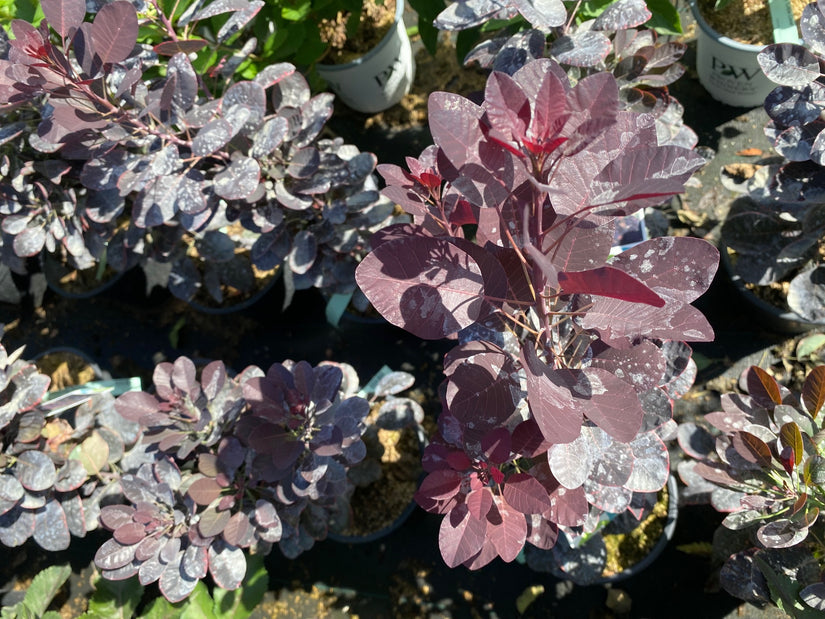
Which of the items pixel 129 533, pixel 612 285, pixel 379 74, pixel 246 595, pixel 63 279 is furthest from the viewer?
pixel 63 279

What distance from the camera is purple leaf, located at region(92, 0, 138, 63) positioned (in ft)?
3.82

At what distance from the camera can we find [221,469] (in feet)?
4.85

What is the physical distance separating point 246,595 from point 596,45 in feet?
5.84

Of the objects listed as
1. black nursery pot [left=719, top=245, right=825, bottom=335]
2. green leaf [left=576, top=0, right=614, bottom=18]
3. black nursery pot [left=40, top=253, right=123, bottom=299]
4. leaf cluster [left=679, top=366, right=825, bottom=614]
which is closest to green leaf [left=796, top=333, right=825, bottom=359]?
black nursery pot [left=719, top=245, right=825, bottom=335]

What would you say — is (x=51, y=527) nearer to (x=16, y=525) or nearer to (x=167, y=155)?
(x=16, y=525)

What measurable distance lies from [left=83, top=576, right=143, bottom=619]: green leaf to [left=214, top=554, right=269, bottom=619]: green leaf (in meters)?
0.29

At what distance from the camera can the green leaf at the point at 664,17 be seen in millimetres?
1778

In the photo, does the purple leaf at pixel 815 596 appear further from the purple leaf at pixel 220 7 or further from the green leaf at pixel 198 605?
the purple leaf at pixel 220 7

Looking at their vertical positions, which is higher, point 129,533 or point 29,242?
point 29,242

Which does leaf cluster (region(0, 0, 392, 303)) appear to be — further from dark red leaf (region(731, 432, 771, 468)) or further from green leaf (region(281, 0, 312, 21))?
dark red leaf (region(731, 432, 771, 468))

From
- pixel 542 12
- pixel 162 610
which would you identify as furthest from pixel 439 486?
pixel 162 610

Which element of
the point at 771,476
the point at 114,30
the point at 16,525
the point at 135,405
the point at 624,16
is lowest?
the point at 16,525

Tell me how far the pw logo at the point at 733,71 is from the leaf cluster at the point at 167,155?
1296 millimetres

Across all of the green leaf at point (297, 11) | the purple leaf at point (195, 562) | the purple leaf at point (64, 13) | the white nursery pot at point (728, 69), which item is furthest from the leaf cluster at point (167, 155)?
the white nursery pot at point (728, 69)
